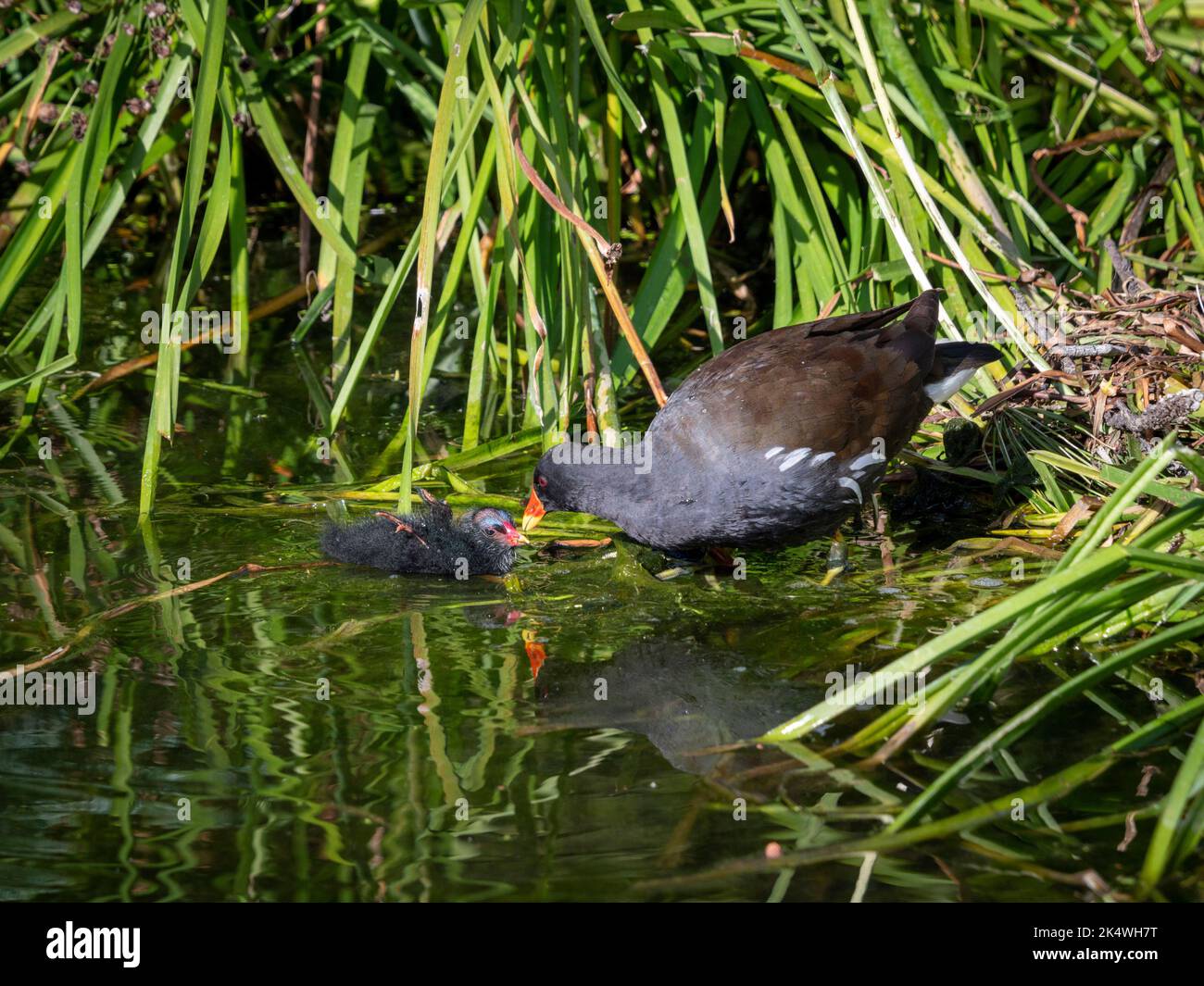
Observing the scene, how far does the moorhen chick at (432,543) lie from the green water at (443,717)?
61 millimetres

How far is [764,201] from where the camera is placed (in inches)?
239

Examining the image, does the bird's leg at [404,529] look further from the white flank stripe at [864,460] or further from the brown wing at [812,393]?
the white flank stripe at [864,460]

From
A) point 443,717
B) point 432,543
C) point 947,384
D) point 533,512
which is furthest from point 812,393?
point 443,717

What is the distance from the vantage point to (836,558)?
3.88 metres

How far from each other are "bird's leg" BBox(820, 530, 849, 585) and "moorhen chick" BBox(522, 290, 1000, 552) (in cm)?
9

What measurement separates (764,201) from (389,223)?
177 centimetres

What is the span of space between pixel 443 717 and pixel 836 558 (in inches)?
54.1

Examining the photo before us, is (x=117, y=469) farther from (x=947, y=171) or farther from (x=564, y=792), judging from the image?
(x=947, y=171)

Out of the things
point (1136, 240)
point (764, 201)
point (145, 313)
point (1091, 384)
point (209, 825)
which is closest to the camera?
point (209, 825)

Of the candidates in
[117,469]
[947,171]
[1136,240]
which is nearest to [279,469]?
[117,469]

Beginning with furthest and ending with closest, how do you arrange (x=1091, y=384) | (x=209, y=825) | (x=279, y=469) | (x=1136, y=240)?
(x=1136, y=240) < (x=279, y=469) < (x=1091, y=384) < (x=209, y=825)

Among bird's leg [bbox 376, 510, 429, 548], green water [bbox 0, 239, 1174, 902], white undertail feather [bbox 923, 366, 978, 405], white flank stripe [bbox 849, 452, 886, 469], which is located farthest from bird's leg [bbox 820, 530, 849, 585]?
bird's leg [bbox 376, 510, 429, 548]

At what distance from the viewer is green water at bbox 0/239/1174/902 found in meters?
2.48
